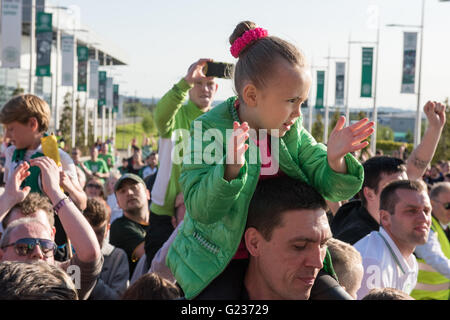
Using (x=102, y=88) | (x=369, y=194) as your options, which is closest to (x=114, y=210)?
(x=369, y=194)

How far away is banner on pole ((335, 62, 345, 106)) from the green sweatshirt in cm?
3010

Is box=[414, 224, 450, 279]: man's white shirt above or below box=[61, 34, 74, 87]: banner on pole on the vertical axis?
below

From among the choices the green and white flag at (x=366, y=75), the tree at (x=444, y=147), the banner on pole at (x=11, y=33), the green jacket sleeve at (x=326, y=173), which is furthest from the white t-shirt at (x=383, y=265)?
the tree at (x=444, y=147)

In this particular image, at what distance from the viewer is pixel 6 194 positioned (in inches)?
165

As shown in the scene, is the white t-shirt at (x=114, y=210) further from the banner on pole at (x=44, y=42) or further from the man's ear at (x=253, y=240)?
the banner on pole at (x=44, y=42)

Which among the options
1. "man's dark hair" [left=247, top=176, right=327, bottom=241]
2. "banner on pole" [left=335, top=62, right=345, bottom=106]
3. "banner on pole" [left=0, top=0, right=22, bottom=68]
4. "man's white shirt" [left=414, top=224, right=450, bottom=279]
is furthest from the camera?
"banner on pole" [left=335, top=62, right=345, bottom=106]

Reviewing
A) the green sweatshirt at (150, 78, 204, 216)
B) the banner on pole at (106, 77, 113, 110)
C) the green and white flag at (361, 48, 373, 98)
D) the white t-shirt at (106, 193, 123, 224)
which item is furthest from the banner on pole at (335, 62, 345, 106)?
the green sweatshirt at (150, 78, 204, 216)

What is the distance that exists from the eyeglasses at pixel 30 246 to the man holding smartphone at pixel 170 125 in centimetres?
149

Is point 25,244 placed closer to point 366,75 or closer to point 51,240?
point 51,240

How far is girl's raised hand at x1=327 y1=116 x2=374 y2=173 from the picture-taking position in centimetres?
258

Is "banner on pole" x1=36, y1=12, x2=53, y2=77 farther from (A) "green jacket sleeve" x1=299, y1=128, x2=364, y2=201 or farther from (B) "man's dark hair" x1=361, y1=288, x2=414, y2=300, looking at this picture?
(B) "man's dark hair" x1=361, y1=288, x2=414, y2=300

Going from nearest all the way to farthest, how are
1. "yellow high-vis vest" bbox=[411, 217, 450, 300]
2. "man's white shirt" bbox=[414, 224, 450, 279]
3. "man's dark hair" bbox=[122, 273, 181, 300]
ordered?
1. "man's dark hair" bbox=[122, 273, 181, 300]
2. "man's white shirt" bbox=[414, 224, 450, 279]
3. "yellow high-vis vest" bbox=[411, 217, 450, 300]

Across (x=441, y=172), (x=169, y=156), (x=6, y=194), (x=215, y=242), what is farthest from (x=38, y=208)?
(x=441, y=172)
